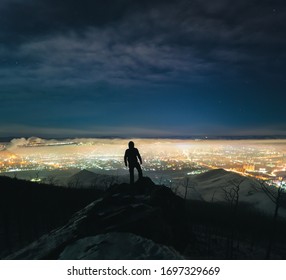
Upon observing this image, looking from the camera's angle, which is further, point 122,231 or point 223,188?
point 223,188

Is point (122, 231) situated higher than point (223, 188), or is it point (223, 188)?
point (122, 231)

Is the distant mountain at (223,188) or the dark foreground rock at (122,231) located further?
the distant mountain at (223,188)

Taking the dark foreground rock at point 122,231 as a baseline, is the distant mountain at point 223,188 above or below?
below

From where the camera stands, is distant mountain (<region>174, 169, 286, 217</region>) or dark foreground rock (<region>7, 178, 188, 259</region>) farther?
distant mountain (<region>174, 169, 286, 217</region>)

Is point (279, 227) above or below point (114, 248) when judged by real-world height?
below

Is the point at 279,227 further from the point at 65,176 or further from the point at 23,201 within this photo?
the point at 65,176

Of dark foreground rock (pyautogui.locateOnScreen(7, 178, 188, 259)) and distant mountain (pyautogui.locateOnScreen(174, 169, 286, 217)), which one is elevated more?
dark foreground rock (pyautogui.locateOnScreen(7, 178, 188, 259))

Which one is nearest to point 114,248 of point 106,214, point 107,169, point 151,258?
point 151,258
